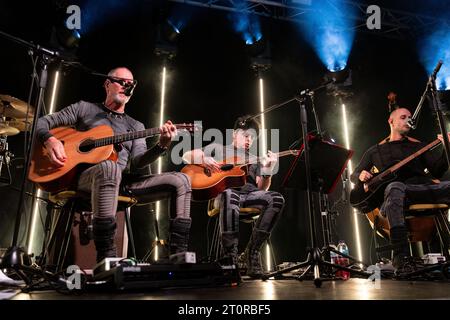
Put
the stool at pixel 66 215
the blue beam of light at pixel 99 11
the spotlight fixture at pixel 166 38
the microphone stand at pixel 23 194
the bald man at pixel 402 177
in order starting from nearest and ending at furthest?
the microphone stand at pixel 23 194 < the stool at pixel 66 215 < the bald man at pixel 402 177 < the blue beam of light at pixel 99 11 < the spotlight fixture at pixel 166 38

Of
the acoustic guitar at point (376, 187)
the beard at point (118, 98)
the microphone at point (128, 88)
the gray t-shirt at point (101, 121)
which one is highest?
the beard at point (118, 98)

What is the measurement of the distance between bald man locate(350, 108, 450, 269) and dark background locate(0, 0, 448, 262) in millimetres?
1444

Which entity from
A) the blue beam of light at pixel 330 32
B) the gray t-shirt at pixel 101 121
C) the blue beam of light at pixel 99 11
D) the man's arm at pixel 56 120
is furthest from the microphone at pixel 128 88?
the blue beam of light at pixel 330 32

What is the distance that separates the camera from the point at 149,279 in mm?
1732

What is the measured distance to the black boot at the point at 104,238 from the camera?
79.0 inches

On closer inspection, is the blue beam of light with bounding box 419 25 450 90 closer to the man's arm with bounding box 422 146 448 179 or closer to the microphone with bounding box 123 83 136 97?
the man's arm with bounding box 422 146 448 179

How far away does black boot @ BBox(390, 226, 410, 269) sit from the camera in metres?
2.82

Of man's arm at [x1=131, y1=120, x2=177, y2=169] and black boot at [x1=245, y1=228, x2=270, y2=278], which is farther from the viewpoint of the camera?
black boot at [x1=245, y1=228, x2=270, y2=278]

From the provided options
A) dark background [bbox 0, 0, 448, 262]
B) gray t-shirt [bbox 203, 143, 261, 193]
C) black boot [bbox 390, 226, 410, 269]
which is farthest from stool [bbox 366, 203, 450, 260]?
dark background [bbox 0, 0, 448, 262]

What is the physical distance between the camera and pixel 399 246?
2.88m

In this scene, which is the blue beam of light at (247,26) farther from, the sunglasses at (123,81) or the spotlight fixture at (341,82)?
the sunglasses at (123,81)

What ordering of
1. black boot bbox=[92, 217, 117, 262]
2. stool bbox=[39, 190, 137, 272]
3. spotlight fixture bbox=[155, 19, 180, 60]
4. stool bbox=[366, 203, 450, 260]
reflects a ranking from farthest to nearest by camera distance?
spotlight fixture bbox=[155, 19, 180, 60]
stool bbox=[366, 203, 450, 260]
stool bbox=[39, 190, 137, 272]
black boot bbox=[92, 217, 117, 262]

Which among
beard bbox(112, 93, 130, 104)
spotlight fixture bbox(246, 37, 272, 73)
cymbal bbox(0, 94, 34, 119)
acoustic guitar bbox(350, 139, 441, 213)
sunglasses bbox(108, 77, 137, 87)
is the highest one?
spotlight fixture bbox(246, 37, 272, 73)
